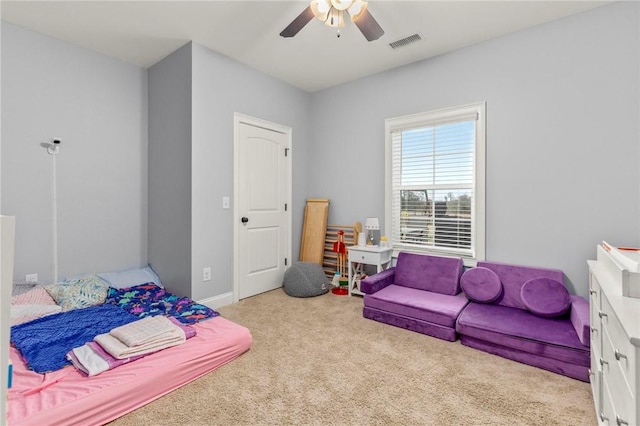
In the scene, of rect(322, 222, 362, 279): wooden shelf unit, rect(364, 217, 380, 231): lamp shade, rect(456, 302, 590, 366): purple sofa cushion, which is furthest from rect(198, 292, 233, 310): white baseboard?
rect(456, 302, 590, 366): purple sofa cushion

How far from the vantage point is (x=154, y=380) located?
5.94ft

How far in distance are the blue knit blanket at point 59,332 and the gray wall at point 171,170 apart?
84 centimetres

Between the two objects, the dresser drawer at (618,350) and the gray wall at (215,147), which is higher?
the gray wall at (215,147)

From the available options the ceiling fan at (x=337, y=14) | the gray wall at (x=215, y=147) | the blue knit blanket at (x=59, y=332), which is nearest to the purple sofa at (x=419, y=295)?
the gray wall at (x=215, y=147)

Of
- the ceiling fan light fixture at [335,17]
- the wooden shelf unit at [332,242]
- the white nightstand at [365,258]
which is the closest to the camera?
the ceiling fan light fixture at [335,17]

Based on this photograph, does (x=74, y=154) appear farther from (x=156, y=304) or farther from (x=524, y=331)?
(x=524, y=331)

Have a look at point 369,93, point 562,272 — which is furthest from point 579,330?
point 369,93

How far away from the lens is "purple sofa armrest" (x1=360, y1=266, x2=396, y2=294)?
3.12 metres

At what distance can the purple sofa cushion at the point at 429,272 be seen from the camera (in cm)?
313

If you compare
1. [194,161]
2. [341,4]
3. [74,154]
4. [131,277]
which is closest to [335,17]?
[341,4]

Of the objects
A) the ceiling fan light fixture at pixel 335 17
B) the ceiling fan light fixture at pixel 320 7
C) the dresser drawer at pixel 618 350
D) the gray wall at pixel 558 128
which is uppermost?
the ceiling fan light fixture at pixel 335 17

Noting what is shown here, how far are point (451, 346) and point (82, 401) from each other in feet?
8.06

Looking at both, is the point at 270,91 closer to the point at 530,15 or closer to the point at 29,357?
the point at 530,15

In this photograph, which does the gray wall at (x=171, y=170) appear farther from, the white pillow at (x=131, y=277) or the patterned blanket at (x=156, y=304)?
the patterned blanket at (x=156, y=304)
